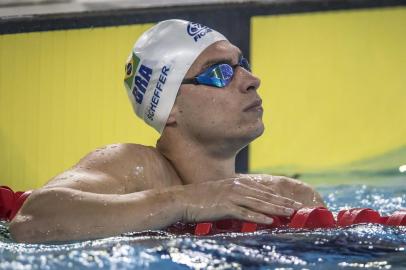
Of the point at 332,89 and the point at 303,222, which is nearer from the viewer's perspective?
the point at 303,222

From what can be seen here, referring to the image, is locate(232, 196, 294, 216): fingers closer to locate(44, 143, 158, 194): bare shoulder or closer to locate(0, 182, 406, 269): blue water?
locate(0, 182, 406, 269): blue water

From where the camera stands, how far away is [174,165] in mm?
3104

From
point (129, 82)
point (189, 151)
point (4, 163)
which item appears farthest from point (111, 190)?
point (4, 163)

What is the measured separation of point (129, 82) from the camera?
3.24 metres

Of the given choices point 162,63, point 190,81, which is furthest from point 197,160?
point 162,63

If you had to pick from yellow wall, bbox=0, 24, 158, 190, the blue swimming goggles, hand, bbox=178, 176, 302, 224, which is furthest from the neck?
yellow wall, bbox=0, 24, 158, 190

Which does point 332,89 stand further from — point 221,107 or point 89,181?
point 89,181

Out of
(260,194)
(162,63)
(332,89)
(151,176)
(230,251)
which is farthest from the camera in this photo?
(332,89)

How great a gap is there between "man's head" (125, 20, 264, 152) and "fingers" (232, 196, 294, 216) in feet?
1.59

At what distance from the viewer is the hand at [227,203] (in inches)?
97.2

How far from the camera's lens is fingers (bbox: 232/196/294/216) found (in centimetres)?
248

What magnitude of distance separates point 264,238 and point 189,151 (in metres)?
0.79

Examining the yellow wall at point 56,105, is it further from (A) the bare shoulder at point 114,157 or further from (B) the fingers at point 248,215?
(B) the fingers at point 248,215

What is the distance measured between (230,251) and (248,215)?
1.21 feet
